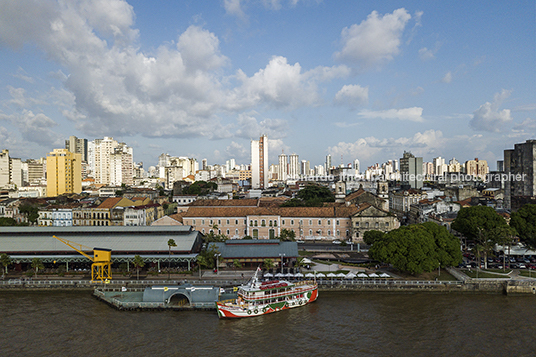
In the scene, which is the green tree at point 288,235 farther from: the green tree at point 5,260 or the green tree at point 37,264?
the green tree at point 5,260

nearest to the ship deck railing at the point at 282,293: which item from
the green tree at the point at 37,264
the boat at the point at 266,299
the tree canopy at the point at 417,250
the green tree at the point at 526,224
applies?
the boat at the point at 266,299

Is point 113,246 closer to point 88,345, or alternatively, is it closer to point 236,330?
point 88,345

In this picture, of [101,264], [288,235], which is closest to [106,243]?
[101,264]

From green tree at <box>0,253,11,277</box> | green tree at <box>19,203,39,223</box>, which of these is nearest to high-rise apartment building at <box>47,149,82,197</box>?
green tree at <box>19,203,39,223</box>

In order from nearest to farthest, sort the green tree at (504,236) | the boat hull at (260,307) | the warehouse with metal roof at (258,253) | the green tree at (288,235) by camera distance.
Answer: the boat hull at (260,307), the green tree at (504,236), the warehouse with metal roof at (258,253), the green tree at (288,235)

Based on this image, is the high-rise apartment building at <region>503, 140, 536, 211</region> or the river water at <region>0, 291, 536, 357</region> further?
the high-rise apartment building at <region>503, 140, 536, 211</region>

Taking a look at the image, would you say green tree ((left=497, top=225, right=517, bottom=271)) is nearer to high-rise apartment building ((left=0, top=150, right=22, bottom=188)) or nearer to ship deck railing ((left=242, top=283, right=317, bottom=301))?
ship deck railing ((left=242, top=283, right=317, bottom=301))

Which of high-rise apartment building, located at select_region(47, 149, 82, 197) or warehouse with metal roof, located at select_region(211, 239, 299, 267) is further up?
high-rise apartment building, located at select_region(47, 149, 82, 197)
